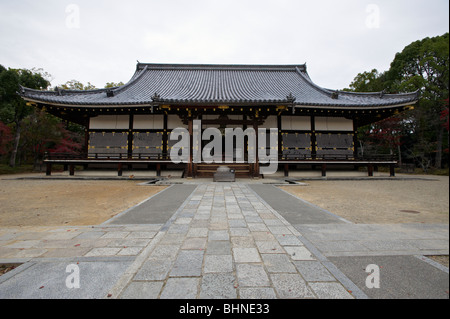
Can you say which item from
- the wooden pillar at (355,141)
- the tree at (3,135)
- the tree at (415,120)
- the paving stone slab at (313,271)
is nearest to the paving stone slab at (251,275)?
the paving stone slab at (313,271)

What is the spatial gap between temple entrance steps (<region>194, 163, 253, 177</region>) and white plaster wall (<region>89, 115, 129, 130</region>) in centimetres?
595

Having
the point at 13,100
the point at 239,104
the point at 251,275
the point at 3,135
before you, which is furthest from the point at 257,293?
the point at 13,100

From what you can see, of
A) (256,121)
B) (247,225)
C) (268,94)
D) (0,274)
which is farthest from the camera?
(268,94)

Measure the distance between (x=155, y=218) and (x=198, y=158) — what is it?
8505 millimetres

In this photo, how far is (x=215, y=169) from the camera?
11.6m

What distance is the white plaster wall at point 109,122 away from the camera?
1289cm

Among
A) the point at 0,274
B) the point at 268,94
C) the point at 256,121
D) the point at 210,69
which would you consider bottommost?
the point at 0,274

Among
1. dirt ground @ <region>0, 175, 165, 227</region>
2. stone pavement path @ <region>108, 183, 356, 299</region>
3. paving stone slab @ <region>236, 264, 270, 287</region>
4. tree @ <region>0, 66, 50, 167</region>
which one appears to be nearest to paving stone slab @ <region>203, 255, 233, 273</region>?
stone pavement path @ <region>108, 183, 356, 299</region>

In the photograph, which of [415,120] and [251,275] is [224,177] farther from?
[415,120]

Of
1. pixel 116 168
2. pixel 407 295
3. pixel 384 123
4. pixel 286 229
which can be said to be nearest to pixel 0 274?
pixel 286 229

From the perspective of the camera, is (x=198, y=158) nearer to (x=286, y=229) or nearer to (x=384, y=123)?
(x=286, y=229)

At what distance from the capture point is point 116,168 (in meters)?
12.7

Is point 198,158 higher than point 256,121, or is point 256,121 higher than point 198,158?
point 256,121

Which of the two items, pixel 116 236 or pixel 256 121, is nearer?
pixel 116 236
